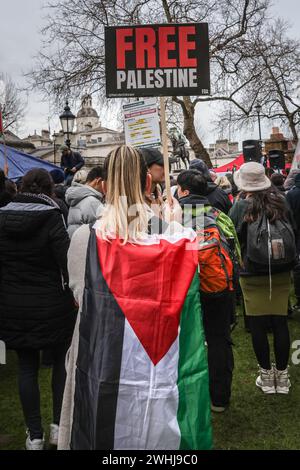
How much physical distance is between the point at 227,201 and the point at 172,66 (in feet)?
7.99

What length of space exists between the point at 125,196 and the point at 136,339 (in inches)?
28.4

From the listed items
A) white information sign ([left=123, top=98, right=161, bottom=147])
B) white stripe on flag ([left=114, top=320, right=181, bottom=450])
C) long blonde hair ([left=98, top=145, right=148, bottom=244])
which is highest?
white information sign ([left=123, top=98, right=161, bottom=147])

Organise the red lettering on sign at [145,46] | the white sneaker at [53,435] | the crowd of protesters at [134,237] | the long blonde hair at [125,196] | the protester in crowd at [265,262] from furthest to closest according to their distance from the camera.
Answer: the protester in crowd at [265,262], the red lettering on sign at [145,46], the white sneaker at [53,435], the crowd of protesters at [134,237], the long blonde hair at [125,196]

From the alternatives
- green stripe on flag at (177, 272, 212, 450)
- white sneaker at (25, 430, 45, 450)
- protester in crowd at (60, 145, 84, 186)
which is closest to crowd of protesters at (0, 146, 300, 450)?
white sneaker at (25, 430, 45, 450)

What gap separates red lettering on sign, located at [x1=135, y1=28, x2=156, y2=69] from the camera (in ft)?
11.9

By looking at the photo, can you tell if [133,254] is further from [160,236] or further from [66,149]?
[66,149]

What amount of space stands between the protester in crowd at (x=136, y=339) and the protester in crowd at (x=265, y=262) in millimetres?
1503

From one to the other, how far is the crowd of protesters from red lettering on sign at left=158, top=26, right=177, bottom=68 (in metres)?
0.74

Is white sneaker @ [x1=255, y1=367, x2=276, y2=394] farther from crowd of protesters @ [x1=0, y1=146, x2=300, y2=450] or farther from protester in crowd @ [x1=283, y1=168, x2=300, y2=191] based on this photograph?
protester in crowd @ [x1=283, y1=168, x2=300, y2=191]

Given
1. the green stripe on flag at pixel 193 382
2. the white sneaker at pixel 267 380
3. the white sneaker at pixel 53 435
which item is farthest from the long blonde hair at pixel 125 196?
the white sneaker at pixel 267 380

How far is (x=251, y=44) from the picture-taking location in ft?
52.7

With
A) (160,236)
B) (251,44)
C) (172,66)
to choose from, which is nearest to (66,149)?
(172,66)

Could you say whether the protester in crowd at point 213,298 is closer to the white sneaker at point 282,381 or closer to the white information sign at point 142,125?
the white sneaker at point 282,381

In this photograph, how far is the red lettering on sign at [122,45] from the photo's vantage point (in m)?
3.65
